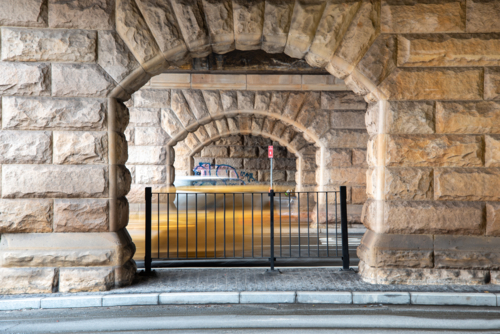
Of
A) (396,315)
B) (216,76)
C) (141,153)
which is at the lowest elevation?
(396,315)

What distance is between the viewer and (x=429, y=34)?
4.32 meters

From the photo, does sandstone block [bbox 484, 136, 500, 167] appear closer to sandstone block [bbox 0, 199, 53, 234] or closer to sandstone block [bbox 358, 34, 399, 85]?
sandstone block [bbox 358, 34, 399, 85]

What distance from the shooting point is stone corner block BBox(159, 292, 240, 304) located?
4008mm

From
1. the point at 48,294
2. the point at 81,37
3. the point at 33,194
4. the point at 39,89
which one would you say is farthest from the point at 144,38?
the point at 48,294

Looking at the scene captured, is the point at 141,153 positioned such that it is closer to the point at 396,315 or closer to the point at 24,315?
the point at 24,315

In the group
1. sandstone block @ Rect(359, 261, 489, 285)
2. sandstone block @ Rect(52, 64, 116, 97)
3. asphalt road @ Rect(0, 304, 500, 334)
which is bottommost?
asphalt road @ Rect(0, 304, 500, 334)

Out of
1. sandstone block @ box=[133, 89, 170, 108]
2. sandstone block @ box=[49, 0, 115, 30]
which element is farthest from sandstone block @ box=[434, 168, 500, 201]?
sandstone block @ box=[133, 89, 170, 108]

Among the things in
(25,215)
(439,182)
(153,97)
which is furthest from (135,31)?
(153,97)

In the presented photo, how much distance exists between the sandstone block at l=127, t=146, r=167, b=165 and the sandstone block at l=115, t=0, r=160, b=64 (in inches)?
210

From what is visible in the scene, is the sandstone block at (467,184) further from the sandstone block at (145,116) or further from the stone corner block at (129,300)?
the sandstone block at (145,116)

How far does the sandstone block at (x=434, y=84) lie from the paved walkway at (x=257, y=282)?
226 centimetres

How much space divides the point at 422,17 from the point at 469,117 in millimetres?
1315

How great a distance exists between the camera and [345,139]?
28.8ft

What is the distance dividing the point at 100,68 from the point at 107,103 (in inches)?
16.0
